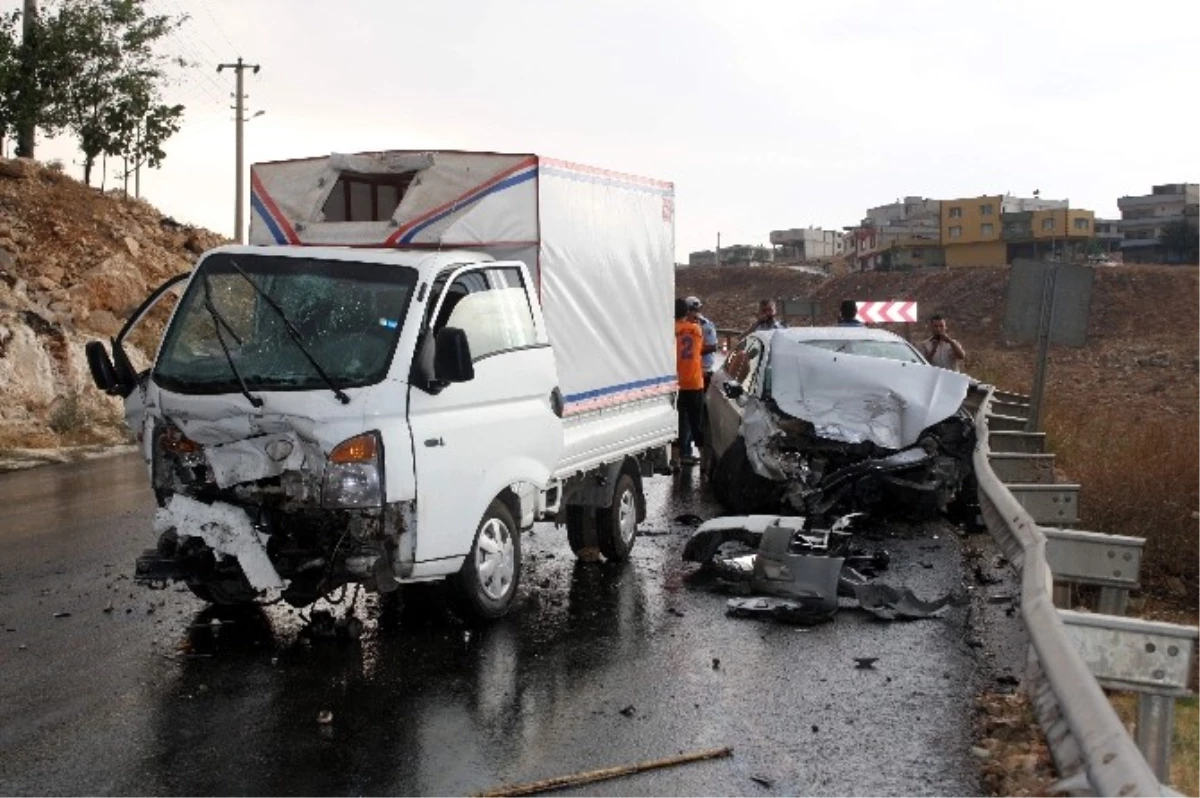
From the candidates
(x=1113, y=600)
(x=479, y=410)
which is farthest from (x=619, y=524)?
(x=1113, y=600)

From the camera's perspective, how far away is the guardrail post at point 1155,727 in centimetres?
469

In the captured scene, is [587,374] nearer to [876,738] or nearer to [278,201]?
[278,201]

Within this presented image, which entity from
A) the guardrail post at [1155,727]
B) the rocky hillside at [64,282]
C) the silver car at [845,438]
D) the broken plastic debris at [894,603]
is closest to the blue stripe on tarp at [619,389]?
the silver car at [845,438]

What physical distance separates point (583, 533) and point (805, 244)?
281 feet

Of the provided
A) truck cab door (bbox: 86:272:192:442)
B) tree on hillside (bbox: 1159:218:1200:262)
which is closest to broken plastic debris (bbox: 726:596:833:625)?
truck cab door (bbox: 86:272:192:442)

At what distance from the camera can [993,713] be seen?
6.91m

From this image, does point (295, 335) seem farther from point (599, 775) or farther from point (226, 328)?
point (599, 775)

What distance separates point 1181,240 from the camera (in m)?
82.9

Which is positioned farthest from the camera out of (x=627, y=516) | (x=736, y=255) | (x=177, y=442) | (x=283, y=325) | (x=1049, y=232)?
(x=736, y=255)

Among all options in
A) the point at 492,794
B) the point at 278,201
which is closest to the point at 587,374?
the point at 278,201

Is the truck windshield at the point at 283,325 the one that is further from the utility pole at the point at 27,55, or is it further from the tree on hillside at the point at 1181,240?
the tree on hillside at the point at 1181,240

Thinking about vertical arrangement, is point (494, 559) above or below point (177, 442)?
below

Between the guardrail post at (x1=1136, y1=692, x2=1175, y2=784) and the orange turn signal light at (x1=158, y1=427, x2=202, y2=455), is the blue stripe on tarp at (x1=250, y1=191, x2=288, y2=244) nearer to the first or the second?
the orange turn signal light at (x1=158, y1=427, x2=202, y2=455)

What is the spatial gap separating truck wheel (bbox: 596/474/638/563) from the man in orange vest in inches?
234
